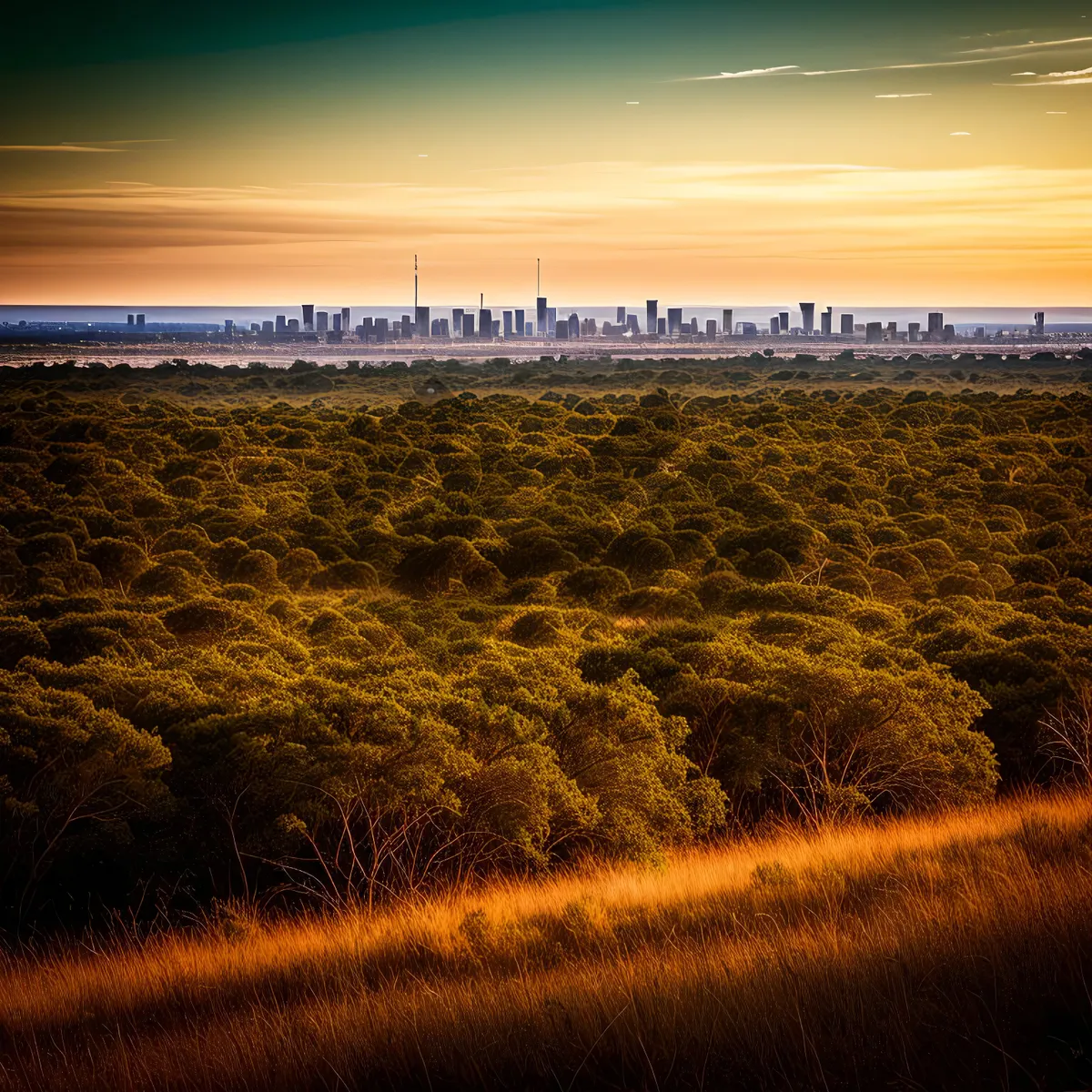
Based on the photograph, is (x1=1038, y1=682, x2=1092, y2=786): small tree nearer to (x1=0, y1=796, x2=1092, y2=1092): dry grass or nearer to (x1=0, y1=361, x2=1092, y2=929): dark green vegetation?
(x1=0, y1=361, x2=1092, y2=929): dark green vegetation

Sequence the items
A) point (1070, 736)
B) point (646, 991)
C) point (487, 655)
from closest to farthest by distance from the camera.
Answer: point (646, 991) < point (1070, 736) < point (487, 655)

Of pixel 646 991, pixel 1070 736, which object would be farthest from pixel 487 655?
pixel 646 991

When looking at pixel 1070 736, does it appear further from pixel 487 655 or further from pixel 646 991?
pixel 646 991

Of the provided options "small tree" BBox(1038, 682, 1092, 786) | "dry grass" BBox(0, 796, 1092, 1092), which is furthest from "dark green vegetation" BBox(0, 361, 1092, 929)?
"dry grass" BBox(0, 796, 1092, 1092)

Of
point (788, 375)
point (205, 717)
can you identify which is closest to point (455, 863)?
point (205, 717)

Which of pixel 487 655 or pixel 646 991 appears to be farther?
pixel 487 655

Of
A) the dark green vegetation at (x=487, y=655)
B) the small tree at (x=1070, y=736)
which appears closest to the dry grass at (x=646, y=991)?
the dark green vegetation at (x=487, y=655)
